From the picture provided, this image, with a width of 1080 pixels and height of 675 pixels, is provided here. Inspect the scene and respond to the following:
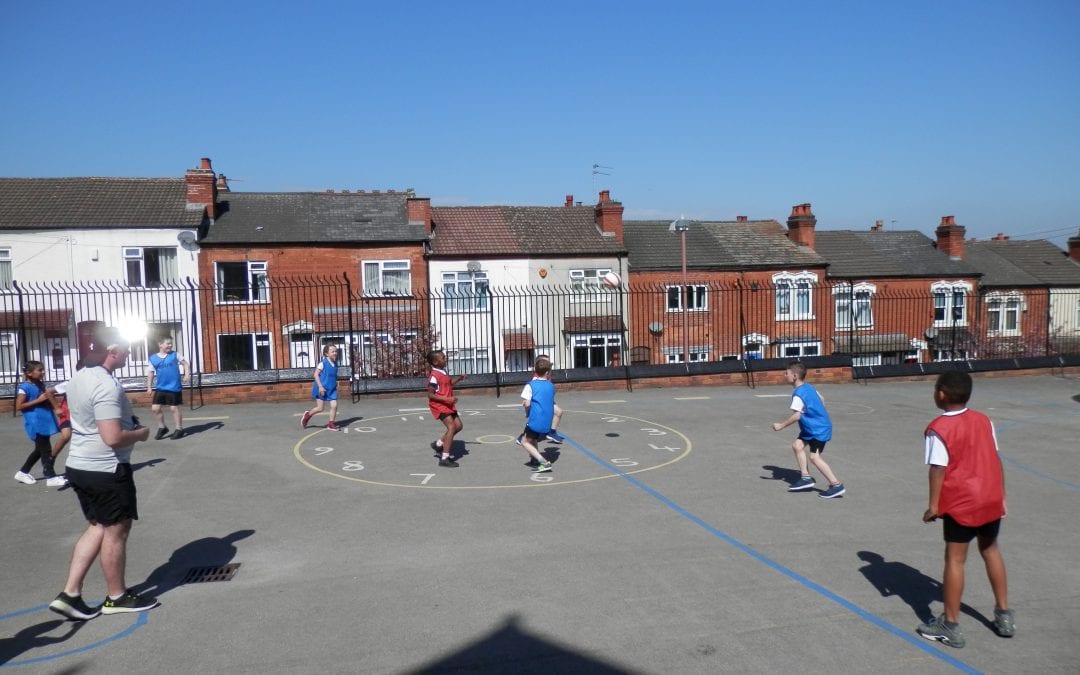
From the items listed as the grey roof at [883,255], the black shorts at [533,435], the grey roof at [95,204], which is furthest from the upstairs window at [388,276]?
the grey roof at [883,255]

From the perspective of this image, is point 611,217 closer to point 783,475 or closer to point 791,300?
point 791,300

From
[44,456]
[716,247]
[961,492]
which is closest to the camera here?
[961,492]

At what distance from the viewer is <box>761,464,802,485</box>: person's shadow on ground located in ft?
29.6

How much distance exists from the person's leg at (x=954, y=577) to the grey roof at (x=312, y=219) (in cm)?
2454

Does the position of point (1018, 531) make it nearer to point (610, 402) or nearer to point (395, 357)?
point (610, 402)

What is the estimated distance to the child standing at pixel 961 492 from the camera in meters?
4.59

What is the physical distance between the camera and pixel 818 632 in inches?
193

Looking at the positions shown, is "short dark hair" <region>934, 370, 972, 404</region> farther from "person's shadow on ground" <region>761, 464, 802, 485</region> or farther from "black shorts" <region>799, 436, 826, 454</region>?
"person's shadow on ground" <region>761, 464, 802, 485</region>

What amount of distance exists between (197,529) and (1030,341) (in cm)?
3162

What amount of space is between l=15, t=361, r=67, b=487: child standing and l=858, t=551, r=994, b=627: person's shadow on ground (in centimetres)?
909

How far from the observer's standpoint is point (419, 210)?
1116 inches

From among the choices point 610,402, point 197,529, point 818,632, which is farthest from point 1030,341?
point 197,529

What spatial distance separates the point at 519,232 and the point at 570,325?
5.15 metres

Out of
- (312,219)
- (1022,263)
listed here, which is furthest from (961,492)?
(1022,263)
